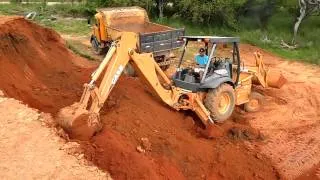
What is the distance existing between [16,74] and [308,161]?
701 centimetres

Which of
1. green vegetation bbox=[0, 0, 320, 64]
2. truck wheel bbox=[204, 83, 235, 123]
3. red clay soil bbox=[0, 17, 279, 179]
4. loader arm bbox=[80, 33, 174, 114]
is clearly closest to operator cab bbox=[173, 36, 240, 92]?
truck wheel bbox=[204, 83, 235, 123]

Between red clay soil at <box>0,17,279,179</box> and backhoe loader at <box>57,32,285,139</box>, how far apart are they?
1.10 feet

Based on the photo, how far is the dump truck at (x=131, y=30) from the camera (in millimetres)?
16172

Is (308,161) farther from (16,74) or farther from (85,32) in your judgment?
(85,32)

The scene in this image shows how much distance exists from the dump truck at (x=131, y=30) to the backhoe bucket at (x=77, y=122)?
7023mm

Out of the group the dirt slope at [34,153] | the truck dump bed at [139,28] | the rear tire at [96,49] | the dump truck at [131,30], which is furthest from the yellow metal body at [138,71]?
the rear tire at [96,49]

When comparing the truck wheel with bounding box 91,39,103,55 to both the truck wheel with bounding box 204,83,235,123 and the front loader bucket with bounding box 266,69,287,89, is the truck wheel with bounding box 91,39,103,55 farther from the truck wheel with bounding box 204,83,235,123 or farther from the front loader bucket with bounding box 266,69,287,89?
the truck wheel with bounding box 204,83,235,123

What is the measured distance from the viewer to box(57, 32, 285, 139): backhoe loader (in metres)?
9.15

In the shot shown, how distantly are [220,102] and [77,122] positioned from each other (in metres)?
4.17

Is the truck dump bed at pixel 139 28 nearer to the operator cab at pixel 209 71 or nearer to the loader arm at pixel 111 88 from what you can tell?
the operator cab at pixel 209 71

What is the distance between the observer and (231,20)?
23281mm

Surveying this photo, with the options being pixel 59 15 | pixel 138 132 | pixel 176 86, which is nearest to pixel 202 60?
pixel 176 86

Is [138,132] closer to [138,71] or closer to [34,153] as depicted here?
[138,71]

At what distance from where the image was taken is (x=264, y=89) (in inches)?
612
